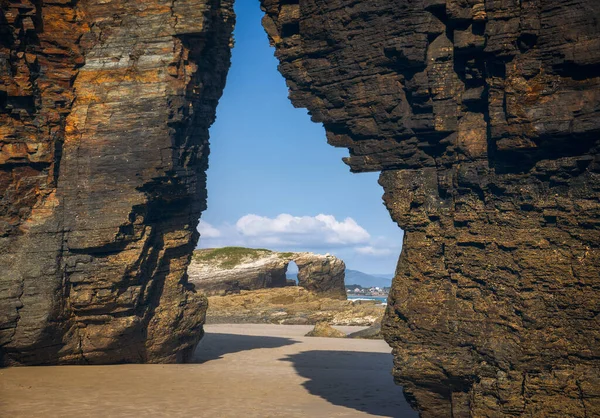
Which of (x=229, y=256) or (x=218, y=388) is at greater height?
(x=229, y=256)

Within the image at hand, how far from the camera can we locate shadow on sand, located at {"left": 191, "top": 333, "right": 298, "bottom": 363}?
2891 cm

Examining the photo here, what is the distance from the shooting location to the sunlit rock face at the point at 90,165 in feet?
74.2

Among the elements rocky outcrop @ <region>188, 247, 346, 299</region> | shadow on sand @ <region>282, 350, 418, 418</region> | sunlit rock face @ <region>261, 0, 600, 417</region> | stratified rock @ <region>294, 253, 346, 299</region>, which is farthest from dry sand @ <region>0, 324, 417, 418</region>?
rocky outcrop @ <region>188, 247, 346, 299</region>

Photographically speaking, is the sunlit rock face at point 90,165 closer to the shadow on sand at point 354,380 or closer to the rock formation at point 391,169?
the rock formation at point 391,169

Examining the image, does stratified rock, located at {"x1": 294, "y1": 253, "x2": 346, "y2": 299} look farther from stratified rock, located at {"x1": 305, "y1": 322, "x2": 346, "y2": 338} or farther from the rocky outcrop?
stratified rock, located at {"x1": 305, "y1": 322, "x2": 346, "y2": 338}

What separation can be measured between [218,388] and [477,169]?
10232 millimetres

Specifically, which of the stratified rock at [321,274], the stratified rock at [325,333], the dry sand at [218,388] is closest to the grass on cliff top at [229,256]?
the stratified rock at [321,274]

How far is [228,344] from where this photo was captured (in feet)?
107

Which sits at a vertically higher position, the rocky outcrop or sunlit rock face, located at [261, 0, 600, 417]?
sunlit rock face, located at [261, 0, 600, 417]

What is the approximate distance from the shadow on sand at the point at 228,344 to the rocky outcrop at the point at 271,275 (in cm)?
1609

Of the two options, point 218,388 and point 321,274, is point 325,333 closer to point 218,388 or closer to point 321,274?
point 321,274

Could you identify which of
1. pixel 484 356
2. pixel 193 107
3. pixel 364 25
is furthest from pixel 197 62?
pixel 484 356

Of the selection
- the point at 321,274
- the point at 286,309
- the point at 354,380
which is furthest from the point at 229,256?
the point at 354,380

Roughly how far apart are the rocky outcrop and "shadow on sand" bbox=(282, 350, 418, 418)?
70.6ft
